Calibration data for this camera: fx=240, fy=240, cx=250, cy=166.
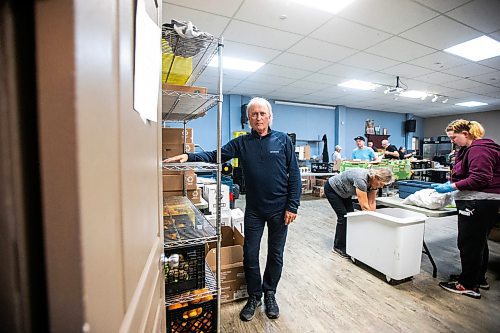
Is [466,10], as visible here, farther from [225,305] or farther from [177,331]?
[177,331]

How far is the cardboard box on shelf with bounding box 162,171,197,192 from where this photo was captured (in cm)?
211

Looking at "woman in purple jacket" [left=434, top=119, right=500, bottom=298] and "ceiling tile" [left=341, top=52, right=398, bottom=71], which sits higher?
"ceiling tile" [left=341, top=52, right=398, bottom=71]

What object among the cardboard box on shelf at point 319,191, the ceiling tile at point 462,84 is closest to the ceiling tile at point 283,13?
the cardboard box on shelf at point 319,191

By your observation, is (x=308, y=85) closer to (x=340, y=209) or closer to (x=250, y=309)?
(x=340, y=209)

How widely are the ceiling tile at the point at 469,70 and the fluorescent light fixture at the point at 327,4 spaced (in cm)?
324

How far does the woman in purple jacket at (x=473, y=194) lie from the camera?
6.04 ft

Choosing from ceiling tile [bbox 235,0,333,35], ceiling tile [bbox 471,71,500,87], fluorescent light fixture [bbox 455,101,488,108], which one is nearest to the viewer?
ceiling tile [bbox 235,0,333,35]

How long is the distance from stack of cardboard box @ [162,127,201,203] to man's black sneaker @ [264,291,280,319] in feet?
3.35

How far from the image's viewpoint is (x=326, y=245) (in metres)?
2.99

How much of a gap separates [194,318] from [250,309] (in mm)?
498

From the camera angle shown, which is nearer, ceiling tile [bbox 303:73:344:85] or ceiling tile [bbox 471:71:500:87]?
ceiling tile [bbox 471:71:500:87]

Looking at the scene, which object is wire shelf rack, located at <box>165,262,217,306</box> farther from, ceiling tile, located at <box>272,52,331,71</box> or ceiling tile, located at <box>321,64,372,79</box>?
ceiling tile, located at <box>321,64,372,79</box>

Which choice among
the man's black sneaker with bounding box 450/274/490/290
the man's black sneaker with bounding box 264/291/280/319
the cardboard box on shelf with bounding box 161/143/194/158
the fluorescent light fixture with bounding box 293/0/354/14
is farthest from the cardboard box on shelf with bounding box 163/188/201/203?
the man's black sneaker with bounding box 450/274/490/290

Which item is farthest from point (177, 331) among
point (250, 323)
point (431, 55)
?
point (431, 55)
